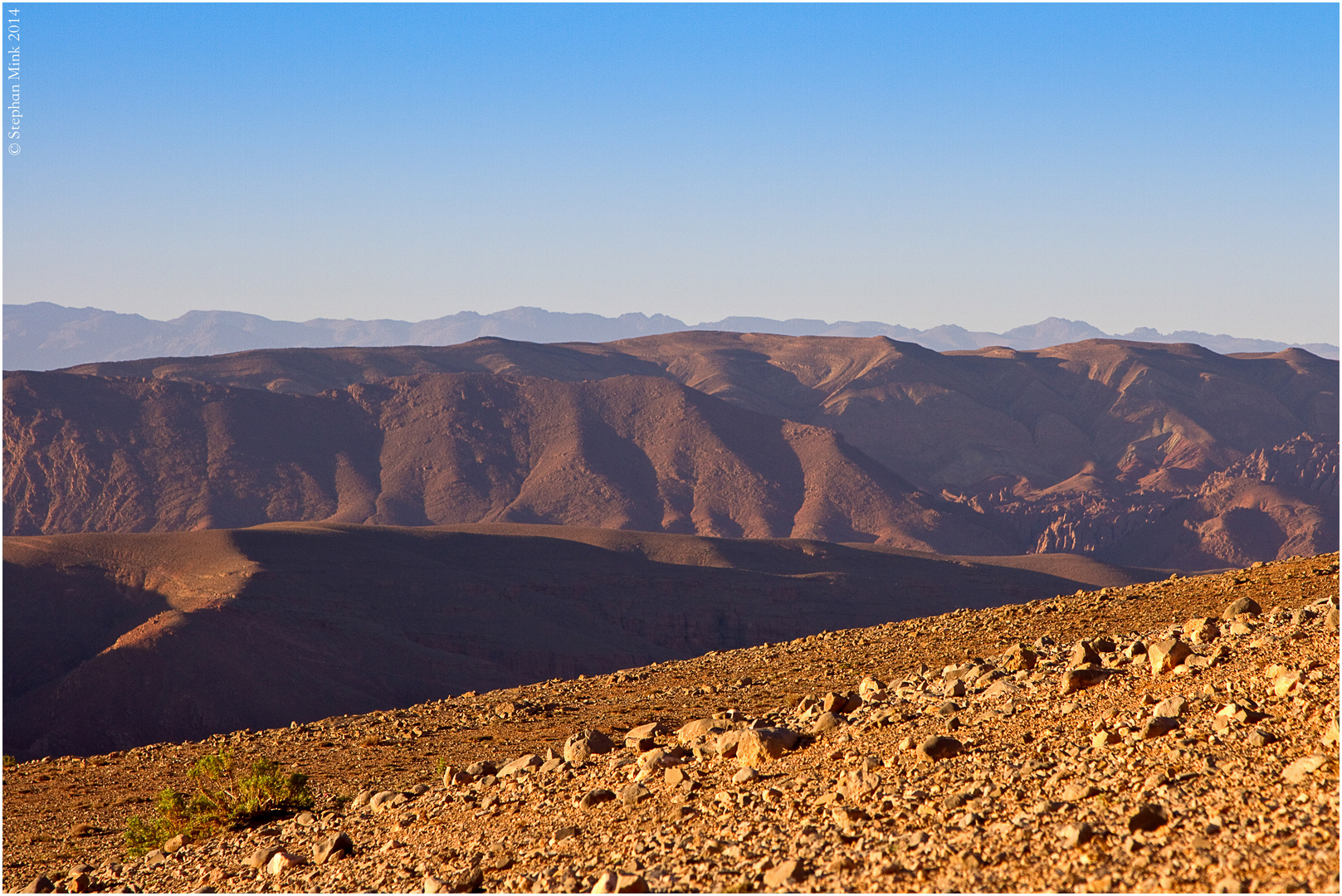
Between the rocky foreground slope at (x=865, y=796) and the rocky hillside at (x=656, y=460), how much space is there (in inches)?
3304

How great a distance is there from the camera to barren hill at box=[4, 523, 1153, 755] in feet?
136

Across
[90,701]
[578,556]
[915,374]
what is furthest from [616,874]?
[915,374]

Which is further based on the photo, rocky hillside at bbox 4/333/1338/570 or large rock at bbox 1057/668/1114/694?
rocky hillside at bbox 4/333/1338/570

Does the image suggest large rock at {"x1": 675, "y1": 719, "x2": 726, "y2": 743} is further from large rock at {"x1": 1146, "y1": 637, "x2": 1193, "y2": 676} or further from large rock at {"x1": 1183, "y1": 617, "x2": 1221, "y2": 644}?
large rock at {"x1": 1183, "y1": 617, "x2": 1221, "y2": 644}

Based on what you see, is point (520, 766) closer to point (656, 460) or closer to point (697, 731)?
point (697, 731)

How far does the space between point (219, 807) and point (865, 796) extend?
5.91 meters

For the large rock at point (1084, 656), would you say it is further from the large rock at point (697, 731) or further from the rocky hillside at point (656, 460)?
the rocky hillside at point (656, 460)

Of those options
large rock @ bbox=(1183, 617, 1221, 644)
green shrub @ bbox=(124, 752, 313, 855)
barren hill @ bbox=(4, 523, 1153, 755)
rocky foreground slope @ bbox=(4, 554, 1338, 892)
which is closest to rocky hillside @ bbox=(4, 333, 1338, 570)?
barren hill @ bbox=(4, 523, 1153, 755)

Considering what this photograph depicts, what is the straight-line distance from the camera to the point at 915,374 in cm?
14750

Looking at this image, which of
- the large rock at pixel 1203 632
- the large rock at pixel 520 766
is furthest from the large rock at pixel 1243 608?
the large rock at pixel 520 766

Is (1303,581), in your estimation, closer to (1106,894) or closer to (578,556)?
(1106,894)

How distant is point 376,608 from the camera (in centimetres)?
5241

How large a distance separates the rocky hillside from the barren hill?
1182 inches

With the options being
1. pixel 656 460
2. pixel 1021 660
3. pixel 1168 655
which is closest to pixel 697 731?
pixel 1021 660
